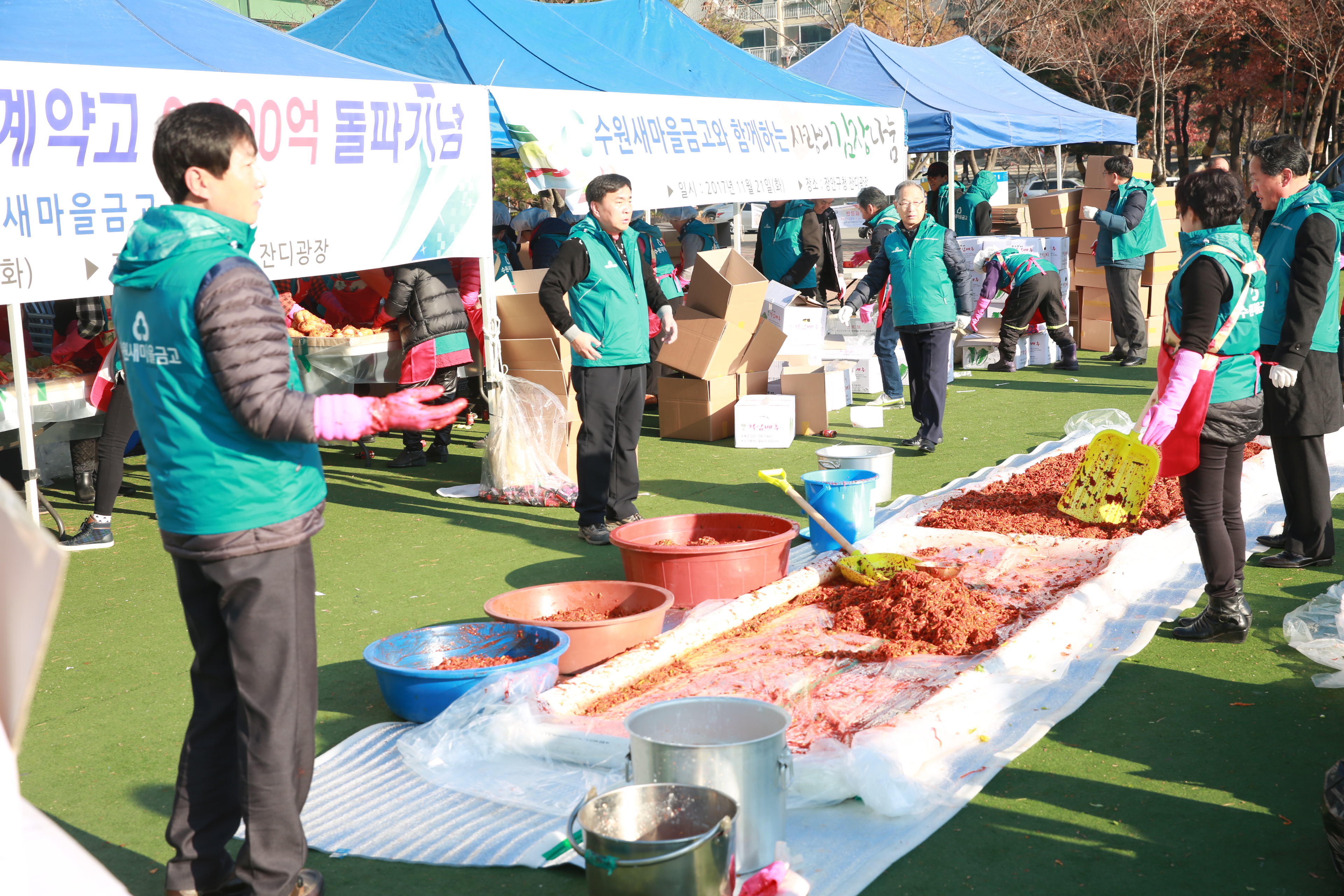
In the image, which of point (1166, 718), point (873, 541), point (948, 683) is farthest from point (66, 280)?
point (1166, 718)

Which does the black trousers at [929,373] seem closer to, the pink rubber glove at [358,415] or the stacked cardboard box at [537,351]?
the stacked cardboard box at [537,351]

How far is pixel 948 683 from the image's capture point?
3.69m

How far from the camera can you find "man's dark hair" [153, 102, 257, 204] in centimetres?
239

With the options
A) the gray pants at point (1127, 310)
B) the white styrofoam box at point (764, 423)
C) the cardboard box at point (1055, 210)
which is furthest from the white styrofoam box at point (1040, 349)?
the white styrofoam box at point (764, 423)

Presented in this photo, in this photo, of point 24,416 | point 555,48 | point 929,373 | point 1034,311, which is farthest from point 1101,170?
point 24,416

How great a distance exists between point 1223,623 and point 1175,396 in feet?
3.02

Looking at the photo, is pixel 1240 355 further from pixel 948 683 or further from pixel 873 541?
pixel 873 541

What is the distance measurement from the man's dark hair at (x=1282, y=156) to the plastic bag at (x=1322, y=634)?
1.75 metres

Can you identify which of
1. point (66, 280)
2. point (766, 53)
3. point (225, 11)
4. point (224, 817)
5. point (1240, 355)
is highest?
point (766, 53)

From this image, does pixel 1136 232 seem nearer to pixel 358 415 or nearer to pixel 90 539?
pixel 90 539

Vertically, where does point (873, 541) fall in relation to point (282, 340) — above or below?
below

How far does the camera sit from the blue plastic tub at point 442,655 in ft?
12.1

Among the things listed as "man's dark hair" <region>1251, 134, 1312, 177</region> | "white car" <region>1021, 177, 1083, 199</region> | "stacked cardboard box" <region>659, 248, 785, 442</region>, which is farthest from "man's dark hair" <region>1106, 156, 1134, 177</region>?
"white car" <region>1021, 177, 1083, 199</region>

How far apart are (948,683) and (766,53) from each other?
4182 centimetres
